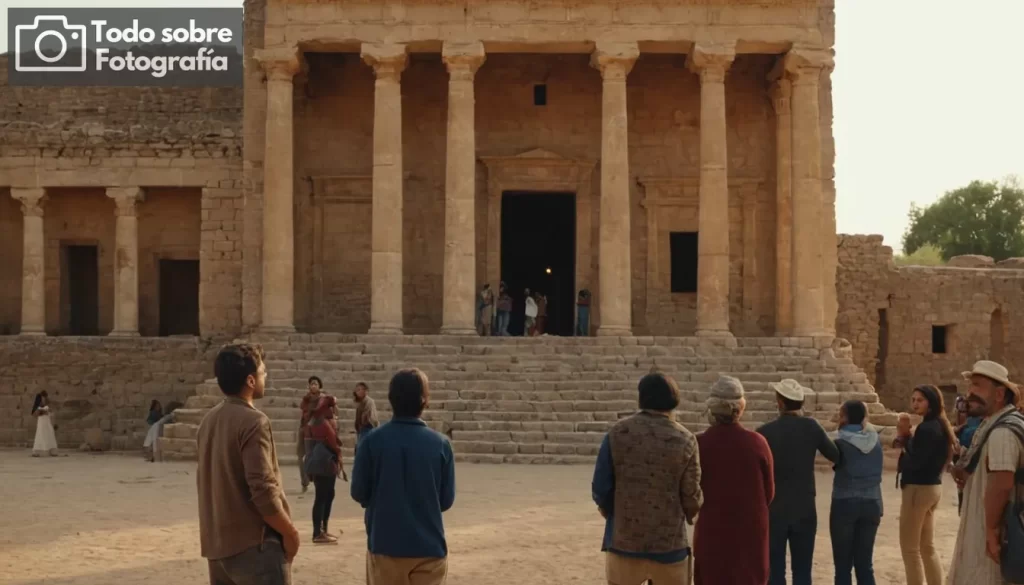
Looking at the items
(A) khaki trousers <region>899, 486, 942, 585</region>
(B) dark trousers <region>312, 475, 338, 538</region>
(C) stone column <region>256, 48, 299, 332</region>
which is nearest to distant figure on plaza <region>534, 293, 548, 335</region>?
(C) stone column <region>256, 48, 299, 332</region>

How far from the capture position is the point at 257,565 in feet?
17.5

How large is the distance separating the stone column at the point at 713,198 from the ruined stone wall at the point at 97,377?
10591mm

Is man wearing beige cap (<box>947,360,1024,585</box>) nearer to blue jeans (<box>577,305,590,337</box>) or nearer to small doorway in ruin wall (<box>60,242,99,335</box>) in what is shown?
blue jeans (<box>577,305,590,337</box>)

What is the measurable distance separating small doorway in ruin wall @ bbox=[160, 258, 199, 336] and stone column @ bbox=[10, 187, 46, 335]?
2847mm

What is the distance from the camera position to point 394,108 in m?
23.3

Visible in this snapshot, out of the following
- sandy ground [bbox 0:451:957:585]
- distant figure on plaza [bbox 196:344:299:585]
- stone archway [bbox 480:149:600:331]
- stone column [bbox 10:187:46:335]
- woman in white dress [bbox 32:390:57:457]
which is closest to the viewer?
distant figure on plaza [bbox 196:344:299:585]

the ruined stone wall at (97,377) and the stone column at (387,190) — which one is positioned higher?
the stone column at (387,190)

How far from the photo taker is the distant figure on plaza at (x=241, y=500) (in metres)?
5.32

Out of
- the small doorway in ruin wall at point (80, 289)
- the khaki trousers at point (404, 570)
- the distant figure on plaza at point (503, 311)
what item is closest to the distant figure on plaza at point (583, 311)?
the distant figure on plaza at point (503, 311)

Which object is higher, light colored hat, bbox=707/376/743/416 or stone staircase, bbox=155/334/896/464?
light colored hat, bbox=707/376/743/416

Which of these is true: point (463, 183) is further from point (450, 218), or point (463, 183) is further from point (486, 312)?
point (486, 312)

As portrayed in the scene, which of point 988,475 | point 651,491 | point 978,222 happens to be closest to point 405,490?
point 651,491

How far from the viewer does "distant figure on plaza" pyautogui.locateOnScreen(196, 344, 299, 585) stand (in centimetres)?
532

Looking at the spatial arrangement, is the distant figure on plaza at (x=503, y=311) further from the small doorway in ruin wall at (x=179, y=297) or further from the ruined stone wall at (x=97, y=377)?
the small doorway in ruin wall at (x=179, y=297)
